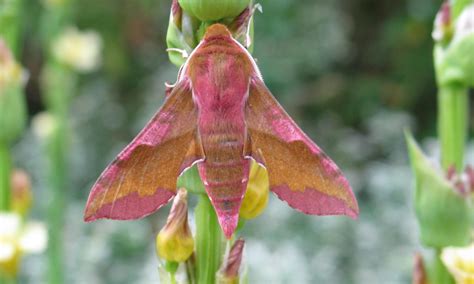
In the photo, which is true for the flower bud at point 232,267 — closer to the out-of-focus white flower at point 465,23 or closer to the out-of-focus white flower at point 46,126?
the out-of-focus white flower at point 465,23

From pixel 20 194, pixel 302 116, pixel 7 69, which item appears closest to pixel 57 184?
pixel 20 194

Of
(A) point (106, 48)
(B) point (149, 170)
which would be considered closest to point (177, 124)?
(B) point (149, 170)

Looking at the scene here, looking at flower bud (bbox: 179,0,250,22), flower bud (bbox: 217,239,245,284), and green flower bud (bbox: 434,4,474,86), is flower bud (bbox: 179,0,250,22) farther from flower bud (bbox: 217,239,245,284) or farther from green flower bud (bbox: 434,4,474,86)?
green flower bud (bbox: 434,4,474,86)

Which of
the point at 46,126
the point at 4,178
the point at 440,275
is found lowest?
the point at 440,275

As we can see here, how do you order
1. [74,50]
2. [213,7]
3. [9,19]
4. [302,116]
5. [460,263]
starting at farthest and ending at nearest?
[302,116]
[74,50]
[9,19]
[460,263]
[213,7]

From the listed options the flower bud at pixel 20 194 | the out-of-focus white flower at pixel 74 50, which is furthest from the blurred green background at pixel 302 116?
the flower bud at pixel 20 194

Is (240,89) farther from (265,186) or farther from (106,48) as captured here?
(106,48)

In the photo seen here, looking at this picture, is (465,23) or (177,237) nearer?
(177,237)

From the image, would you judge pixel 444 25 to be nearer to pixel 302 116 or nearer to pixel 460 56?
pixel 460 56
